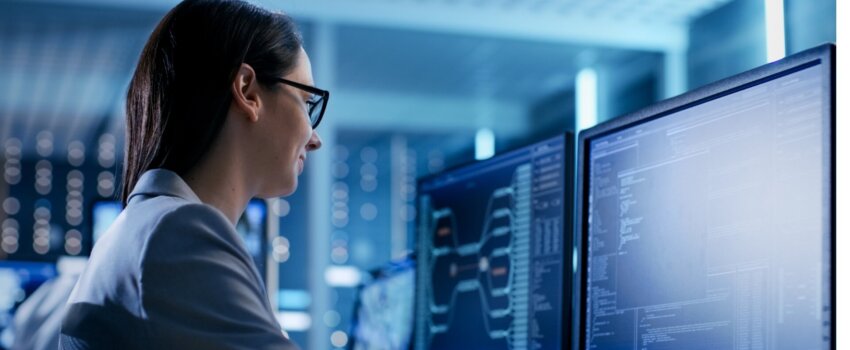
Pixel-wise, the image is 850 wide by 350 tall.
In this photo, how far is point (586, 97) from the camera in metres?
4.93

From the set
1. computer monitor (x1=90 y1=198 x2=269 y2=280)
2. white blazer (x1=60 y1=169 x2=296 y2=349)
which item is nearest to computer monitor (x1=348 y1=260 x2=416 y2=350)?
computer monitor (x1=90 y1=198 x2=269 y2=280)

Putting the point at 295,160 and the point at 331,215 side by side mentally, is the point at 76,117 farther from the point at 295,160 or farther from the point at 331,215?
the point at 295,160

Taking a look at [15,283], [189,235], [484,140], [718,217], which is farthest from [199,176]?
[484,140]

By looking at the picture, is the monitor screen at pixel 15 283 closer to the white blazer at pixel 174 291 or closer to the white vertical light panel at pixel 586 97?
→ the white blazer at pixel 174 291

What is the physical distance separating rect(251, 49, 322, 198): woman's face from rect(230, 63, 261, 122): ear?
0.04ft

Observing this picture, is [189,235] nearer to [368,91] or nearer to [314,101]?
[314,101]

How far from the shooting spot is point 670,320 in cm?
124

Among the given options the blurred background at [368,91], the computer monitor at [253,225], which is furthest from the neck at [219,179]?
the blurred background at [368,91]

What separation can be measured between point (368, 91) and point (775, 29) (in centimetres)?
336

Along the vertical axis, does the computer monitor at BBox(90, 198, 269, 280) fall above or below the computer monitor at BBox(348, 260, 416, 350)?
above

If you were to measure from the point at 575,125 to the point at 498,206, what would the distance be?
10.6 feet

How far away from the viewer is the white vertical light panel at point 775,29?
141 centimetres

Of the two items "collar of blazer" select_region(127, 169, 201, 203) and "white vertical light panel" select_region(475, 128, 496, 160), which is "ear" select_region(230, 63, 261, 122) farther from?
"white vertical light panel" select_region(475, 128, 496, 160)

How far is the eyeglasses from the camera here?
1180 mm
